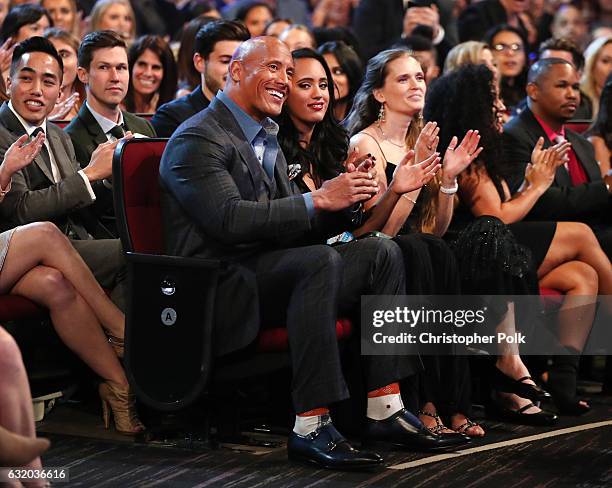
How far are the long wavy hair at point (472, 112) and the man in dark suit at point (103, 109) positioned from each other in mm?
1206

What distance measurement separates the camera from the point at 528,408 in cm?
466

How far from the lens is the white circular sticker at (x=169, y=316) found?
13.2 ft

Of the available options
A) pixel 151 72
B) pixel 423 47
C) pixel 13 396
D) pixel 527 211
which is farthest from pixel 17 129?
pixel 423 47

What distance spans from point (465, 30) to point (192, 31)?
3031mm

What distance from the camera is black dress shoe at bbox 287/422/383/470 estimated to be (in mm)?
3812

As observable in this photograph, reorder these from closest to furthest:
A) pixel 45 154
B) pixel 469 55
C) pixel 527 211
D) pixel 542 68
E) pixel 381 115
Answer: pixel 45 154
pixel 381 115
pixel 527 211
pixel 542 68
pixel 469 55

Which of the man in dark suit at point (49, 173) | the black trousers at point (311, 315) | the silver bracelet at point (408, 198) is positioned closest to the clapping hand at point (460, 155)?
the silver bracelet at point (408, 198)

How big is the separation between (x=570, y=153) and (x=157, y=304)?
2516 mm

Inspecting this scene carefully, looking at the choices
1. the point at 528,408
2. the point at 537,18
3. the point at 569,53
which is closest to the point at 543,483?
the point at 528,408

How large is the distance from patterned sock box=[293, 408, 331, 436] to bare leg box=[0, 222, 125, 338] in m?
0.80

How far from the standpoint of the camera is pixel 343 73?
6.19m

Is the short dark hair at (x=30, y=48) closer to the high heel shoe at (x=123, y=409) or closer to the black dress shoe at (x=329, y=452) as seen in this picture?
the high heel shoe at (x=123, y=409)

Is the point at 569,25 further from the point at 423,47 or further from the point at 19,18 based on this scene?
the point at 19,18

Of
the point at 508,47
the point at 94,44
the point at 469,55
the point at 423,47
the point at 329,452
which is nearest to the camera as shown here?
the point at 329,452
